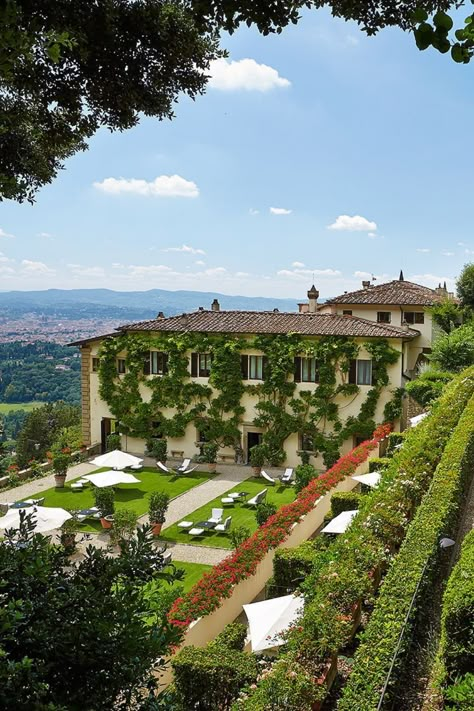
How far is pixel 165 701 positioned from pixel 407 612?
4.09 m

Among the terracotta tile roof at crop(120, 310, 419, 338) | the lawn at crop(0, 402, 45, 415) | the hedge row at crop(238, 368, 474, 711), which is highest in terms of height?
the terracotta tile roof at crop(120, 310, 419, 338)

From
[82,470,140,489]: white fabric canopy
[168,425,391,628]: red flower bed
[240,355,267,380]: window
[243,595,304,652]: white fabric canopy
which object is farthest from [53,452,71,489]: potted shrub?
[243,595,304,652]: white fabric canopy

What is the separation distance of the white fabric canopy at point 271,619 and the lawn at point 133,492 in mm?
9471

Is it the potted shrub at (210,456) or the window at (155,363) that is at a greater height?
the window at (155,363)

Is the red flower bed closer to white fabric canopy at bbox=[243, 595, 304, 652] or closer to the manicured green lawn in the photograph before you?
white fabric canopy at bbox=[243, 595, 304, 652]

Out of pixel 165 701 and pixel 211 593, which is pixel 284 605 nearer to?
pixel 211 593

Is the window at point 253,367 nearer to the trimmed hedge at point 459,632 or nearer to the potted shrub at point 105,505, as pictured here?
the potted shrub at point 105,505

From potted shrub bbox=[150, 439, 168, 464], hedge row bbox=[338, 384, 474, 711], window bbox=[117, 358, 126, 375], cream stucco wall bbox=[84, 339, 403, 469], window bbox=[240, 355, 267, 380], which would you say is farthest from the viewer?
window bbox=[117, 358, 126, 375]

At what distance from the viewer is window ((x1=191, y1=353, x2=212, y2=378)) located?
90.4 feet

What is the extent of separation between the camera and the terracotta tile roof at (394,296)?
113 ft

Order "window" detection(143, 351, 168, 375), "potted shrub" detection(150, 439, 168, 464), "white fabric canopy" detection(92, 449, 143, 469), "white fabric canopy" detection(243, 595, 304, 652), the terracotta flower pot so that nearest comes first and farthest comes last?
"white fabric canopy" detection(243, 595, 304, 652)
the terracotta flower pot
"white fabric canopy" detection(92, 449, 143, 469)
"potted shrub" detection(150, 439, 168, 464)
"window" detection(143, 351, 168, 375)

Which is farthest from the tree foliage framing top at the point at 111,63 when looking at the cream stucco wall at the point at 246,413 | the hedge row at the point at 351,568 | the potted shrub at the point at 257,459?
the cream stucco wall at the point at 246,413

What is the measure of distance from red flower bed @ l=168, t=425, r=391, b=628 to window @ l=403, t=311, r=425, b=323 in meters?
18.9

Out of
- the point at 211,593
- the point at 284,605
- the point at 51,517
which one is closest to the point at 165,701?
the point at 284,605
